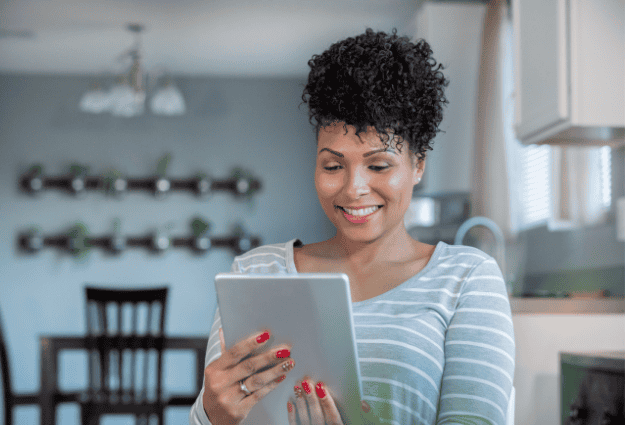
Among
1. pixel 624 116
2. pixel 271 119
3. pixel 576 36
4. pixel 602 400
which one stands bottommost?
pixel 602 400

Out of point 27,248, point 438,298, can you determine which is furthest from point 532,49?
point 27,248

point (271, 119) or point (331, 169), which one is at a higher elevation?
point (271, 119)

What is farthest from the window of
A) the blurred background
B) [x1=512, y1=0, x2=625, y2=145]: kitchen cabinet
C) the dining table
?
the dining table

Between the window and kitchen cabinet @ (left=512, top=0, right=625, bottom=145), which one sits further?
the window

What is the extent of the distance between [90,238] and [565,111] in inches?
142

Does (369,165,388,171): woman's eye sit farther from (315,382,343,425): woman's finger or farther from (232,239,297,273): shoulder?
(315,382,343,425): woman's finger

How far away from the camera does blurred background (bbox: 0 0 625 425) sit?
9.34 feet

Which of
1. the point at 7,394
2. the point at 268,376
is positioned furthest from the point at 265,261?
the point at 7,394

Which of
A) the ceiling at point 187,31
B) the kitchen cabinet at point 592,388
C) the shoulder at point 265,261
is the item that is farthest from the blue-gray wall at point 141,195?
the shoulder at point 265,261

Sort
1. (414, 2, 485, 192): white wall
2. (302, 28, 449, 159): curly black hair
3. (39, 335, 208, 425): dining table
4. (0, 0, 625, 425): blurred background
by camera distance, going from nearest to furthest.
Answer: (302, 28, 449, 159): curly black hair
(39, 335, 208, 425): dining table
(0, 0, 625, 425): blurred background
(414, 2, 485, 192): white wall

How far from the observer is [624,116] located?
1430 mm

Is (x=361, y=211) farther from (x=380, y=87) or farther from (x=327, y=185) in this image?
(x=380, y=87)

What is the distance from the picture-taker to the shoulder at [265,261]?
1030 mm

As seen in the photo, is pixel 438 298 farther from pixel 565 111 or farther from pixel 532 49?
pixel 532 49
